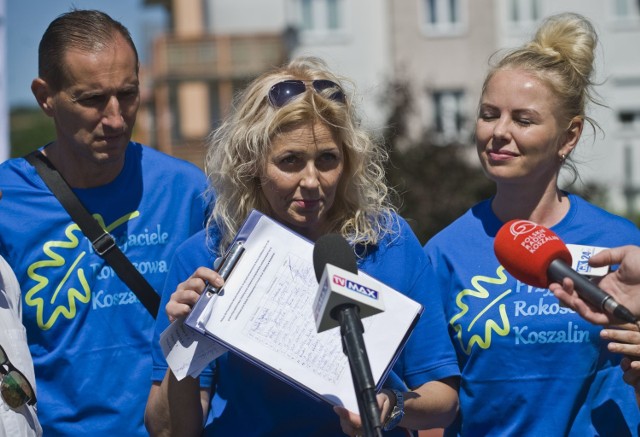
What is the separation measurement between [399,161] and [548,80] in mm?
16686

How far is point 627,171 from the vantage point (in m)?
32.3

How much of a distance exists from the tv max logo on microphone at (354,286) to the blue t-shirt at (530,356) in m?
0.95

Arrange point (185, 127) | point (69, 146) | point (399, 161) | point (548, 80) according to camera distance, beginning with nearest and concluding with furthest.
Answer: point (548, 80) → point (69, 146) → point (399, 161) → point (185, 127)

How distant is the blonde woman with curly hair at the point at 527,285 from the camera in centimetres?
416

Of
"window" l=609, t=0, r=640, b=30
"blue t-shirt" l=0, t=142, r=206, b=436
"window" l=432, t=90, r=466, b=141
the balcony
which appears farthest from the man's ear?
the balcony

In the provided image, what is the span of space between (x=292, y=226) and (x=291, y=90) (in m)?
0.47

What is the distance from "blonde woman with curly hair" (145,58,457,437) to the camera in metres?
3.88

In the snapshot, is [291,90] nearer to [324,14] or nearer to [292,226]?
[292,226]

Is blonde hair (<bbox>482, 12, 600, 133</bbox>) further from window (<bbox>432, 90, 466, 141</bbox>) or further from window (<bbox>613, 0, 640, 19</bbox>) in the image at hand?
window (<bbox>613, 0, 640, 19</bbox>)

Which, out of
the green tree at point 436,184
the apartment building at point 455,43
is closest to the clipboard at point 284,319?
the green tree at point 436,184

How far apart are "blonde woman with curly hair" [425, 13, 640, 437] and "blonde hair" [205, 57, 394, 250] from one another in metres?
0.32

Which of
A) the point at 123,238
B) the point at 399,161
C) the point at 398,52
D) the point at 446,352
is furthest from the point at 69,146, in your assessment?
the point at 398,52

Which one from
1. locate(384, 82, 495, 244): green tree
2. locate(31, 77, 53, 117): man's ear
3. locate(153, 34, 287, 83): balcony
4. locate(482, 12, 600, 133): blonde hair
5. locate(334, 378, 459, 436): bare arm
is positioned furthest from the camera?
locate(153, 34, 287, 83): balcony

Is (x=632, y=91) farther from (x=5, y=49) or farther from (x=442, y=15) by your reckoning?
(x=5, y=49)
